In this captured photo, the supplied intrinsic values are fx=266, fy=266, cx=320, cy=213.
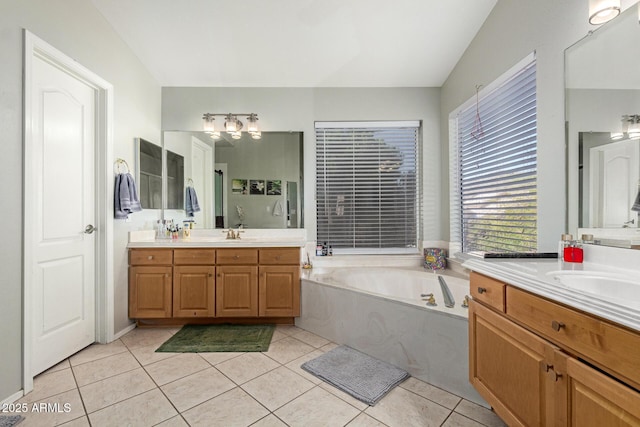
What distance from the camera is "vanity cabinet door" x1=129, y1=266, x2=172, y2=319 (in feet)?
8.13

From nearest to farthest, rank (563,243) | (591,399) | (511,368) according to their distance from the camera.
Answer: (591,399) < (511,368) < (563,243)

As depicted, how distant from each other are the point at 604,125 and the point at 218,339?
2930 millimetres

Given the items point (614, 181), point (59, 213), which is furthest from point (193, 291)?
point (614, 181)

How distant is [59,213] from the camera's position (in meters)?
1.90

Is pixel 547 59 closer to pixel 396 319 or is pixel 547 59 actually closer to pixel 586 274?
pixel 586 274

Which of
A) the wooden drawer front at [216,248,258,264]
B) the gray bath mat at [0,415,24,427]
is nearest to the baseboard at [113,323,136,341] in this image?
the gray bath mat at [0,415,24,427]

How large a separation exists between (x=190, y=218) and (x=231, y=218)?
0.47 m

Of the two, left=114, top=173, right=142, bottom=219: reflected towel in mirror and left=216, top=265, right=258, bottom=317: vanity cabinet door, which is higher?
left=114, top=173, right=142, bottom=219: reflected towel in mirror

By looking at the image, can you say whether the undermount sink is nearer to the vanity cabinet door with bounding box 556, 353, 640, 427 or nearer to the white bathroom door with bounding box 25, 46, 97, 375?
the vanity cabinet door with bounding box 556, 353, 640, 427

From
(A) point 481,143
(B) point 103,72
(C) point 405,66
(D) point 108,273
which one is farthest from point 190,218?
(A) point 481,143

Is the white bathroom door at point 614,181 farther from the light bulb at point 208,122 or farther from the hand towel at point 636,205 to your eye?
the light bulb at point 208,122

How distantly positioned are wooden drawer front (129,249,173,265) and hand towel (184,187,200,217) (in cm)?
66

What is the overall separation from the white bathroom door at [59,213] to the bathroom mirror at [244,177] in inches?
38.7

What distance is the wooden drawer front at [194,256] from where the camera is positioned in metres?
2.51
